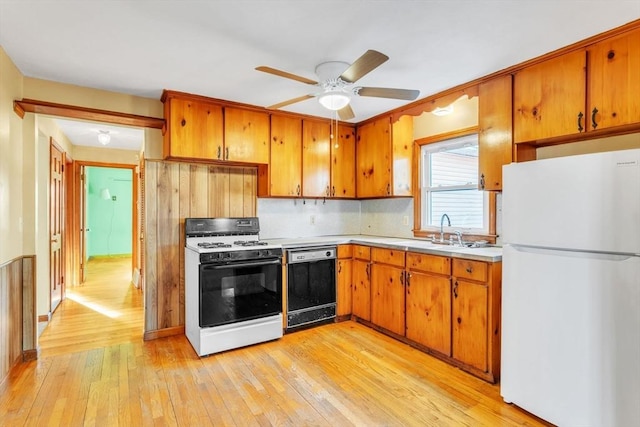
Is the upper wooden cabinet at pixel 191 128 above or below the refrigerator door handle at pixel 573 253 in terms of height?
above

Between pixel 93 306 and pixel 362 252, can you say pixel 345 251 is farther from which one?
pixel 93 306

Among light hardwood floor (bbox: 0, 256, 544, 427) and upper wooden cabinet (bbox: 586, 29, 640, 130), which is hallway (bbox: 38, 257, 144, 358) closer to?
light hardwood floor (bbox: 0, 256, 544, 427)

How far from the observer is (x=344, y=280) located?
3.87 metres

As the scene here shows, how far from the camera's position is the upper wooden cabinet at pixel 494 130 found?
8.77ft

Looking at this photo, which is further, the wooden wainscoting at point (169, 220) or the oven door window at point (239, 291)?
the wooden wainscoting at point (169, 220)

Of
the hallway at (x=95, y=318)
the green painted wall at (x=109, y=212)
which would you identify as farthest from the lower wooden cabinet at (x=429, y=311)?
the green painted wall at (x=109, y=212)

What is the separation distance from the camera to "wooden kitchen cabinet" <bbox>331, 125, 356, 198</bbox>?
4242mm

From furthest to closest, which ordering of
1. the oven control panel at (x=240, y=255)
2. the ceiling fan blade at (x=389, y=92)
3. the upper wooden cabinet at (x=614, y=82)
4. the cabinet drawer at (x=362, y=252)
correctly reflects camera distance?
1. the cabinet drawer at (x=362, y=252)
2. the oven control panel at (x=240, y=255)
3. the ceiling fan blade at (x=389, y=92)
4. the upper wooden cabinet at (x=614, y=82)

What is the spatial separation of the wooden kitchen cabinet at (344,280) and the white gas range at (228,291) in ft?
2.52

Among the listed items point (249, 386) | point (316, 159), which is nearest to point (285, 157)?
point (316, 159)

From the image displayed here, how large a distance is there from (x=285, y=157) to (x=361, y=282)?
5.49 ft

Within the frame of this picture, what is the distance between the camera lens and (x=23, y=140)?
9.52 ft

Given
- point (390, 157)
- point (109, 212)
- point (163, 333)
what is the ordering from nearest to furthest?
point (163, 333), point (390, 157), point (109, 212)

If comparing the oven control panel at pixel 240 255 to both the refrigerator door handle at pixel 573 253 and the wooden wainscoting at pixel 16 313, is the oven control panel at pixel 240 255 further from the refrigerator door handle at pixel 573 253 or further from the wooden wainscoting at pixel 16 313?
the refrigerator door handle at pixel 573 253
